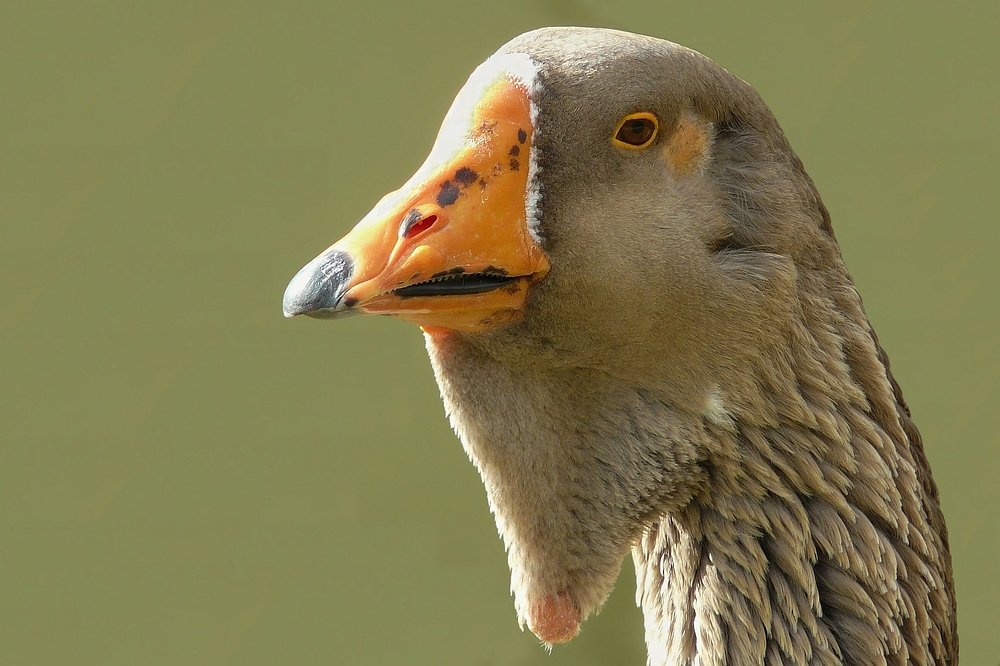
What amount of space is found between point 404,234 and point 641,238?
18.9 inches

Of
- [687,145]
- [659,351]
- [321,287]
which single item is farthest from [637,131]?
[321,287]

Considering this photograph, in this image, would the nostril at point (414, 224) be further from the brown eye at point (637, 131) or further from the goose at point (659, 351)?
the brown eye at point (637, 131)

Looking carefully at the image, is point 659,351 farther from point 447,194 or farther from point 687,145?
point 447,194

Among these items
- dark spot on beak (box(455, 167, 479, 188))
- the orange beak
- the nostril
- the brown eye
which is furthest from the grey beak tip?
the brown eye

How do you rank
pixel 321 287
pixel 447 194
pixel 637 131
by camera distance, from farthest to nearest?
pixel 637 131
pixel 447 194
pixel 321 287

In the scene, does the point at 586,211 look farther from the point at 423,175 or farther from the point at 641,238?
the point at 423,175

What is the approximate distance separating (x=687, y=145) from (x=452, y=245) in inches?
22.2

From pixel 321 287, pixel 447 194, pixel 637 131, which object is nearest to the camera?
pixel 321 287

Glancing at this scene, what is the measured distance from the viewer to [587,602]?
2.16 metres

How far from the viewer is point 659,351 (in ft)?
6.41

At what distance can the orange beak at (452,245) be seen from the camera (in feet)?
5.49

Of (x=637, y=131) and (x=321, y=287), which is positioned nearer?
(x=321, y=287)

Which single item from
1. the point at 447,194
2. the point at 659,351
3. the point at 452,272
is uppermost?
the point at 447,194

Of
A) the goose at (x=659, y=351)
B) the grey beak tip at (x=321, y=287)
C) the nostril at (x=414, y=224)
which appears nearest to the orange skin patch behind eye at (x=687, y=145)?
the goose at (x=659, y=351)
